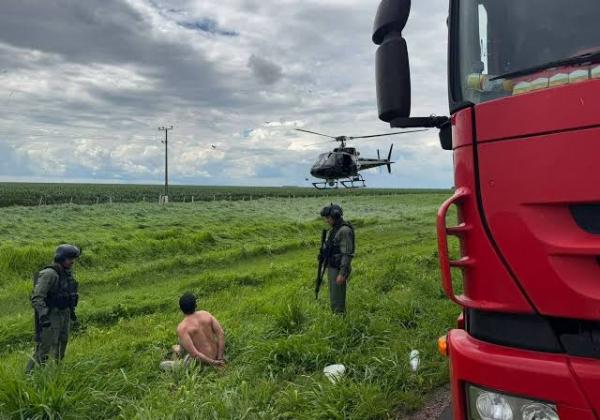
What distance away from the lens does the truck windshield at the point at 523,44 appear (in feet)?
6.95

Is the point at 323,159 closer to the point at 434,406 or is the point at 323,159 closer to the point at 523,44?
the point at 434,406

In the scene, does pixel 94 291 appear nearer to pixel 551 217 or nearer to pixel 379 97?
pixel 379 97

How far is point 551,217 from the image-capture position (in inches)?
76.0

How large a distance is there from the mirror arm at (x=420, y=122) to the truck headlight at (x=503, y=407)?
1284 mm

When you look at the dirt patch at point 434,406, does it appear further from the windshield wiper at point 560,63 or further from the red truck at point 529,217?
the windshield wiper at point 560,63

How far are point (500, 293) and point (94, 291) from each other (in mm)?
11456

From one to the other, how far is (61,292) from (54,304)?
15 centimetres

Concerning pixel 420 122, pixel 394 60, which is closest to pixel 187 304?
pixel 420 122

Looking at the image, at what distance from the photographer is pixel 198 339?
19.9ft

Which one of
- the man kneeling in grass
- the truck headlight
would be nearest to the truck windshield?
the truck headlight

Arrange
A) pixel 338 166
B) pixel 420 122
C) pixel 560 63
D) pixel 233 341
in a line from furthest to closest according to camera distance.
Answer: pixel 338 166 → pixel 233 341 → pixel 420 122 → pixel 560 63

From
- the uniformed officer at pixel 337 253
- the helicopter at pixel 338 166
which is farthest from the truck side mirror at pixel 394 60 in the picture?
the helicopter at pixel 338 166

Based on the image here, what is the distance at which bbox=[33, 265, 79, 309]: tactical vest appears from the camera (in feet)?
20.2

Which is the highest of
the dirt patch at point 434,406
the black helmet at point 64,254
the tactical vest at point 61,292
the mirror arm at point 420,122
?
the mirror arm at point 420,122
